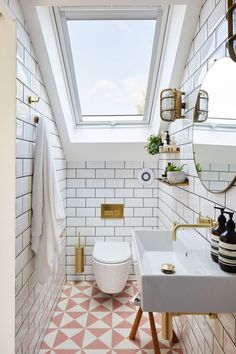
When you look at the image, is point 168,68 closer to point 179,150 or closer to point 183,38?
point 183,38

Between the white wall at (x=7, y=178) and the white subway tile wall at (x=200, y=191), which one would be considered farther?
the white wall at (x=7, y=178)

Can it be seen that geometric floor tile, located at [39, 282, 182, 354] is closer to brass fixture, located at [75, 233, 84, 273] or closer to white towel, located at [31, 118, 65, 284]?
brass fixture, located at [75, 233, 84, 273]

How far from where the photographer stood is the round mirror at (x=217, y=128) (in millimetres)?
1143

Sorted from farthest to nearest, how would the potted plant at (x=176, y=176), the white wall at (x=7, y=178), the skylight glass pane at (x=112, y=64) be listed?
the skylight glass pane at (x=112, y=64)
the potted plant at (x=176, y=176)
the white wall at (x=7, y=178)

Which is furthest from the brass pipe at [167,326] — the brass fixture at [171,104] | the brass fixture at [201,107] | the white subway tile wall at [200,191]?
the brass fixture at [171,104]

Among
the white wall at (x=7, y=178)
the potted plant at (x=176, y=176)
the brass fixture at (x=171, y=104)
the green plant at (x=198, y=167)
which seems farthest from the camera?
the brass fixture at (x=171, y=104)

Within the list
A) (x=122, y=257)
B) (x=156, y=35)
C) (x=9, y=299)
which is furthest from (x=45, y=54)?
(x=122, y=257)

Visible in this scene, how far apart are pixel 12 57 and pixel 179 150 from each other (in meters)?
1.32

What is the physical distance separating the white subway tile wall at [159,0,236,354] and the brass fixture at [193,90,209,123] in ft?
0.43

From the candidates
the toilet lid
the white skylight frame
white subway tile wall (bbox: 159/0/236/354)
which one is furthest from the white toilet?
the white skylight frame

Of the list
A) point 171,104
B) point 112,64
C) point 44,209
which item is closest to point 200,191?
point 171,104

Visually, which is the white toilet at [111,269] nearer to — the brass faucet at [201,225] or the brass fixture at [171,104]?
the brass faucet at [201,225]

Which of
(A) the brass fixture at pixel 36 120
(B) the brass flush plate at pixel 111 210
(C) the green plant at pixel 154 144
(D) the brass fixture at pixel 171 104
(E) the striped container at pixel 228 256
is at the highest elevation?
(D) the brass fixture at pixel 171 104

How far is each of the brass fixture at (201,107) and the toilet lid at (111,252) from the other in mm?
1456
